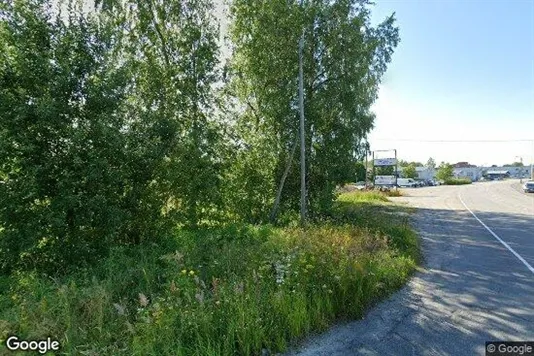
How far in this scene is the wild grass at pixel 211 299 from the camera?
421 centimetres

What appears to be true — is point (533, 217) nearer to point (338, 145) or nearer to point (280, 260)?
point (338, 145)

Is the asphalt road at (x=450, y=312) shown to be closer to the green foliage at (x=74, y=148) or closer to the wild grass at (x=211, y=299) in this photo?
the wild grass at (x=211, y=299)

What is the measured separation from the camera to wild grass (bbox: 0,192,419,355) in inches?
166

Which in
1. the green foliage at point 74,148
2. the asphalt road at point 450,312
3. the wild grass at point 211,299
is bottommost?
the asphalt road at point 450,312

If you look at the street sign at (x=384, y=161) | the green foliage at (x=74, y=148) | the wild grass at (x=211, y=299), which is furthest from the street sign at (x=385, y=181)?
the wild grass at (x=211, y=299)

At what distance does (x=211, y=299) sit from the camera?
4.72 metres

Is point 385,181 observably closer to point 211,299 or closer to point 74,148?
point 74,148

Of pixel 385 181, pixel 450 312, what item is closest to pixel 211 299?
pixel 450 312

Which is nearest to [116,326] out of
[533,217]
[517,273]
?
[517,273]

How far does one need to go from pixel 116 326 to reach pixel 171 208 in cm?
694

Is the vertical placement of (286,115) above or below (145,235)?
above

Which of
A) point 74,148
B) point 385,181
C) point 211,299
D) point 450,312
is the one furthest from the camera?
point 385,181

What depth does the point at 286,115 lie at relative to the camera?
14305 millimetres

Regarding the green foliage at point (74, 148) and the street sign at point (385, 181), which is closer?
the green foliage at point (74, 148)
